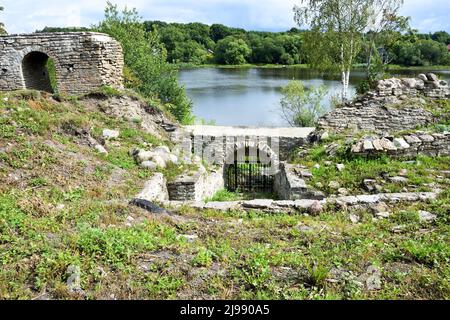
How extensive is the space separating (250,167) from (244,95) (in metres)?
24.0

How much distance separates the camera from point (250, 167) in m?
11.5

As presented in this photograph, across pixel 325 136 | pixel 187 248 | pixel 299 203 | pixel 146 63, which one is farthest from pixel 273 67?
pixel 187 248

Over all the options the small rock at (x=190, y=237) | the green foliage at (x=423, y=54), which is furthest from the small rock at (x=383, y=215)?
the green foliage at (x=423, y=54)

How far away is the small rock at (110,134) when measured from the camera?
8.68 metres

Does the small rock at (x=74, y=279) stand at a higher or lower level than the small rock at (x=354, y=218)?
higher

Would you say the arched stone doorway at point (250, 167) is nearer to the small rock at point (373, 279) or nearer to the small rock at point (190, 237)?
the small rock at point (190, 237)

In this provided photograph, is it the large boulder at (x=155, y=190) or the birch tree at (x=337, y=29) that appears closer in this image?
the large boulder at (x=155, y=190)

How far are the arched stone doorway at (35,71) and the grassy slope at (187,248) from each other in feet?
21.4

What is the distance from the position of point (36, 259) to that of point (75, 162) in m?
3.34

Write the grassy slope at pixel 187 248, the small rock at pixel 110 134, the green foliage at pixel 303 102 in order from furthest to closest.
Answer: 1. the green foliage at pixel 303 102
2. the small rock at pixel 110 134
3. the grassy slope at pixel 187 248

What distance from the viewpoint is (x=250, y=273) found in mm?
3389

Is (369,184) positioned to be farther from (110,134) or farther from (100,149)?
(110,134)

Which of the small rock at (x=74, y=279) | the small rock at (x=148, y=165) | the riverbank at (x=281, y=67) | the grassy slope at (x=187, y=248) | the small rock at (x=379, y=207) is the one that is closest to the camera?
the small rock at (x=74, y=279)

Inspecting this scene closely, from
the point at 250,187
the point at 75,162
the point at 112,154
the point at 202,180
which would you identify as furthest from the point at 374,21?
the point at 75,162
